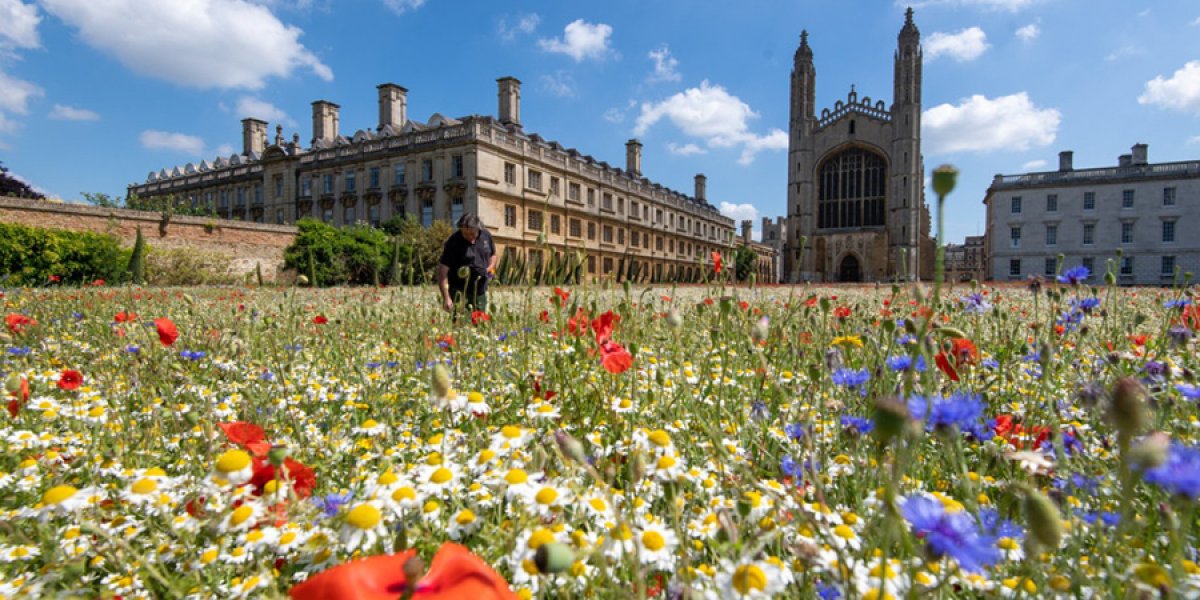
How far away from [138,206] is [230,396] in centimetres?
4770

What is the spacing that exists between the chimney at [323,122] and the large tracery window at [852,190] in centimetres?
3948

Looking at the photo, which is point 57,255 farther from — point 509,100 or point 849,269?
point 849,269

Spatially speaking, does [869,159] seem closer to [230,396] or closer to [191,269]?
[191,269]

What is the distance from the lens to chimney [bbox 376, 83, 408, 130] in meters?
38.2

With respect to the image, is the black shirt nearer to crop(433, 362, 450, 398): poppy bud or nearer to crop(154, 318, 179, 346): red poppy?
crop(154, 318, 179, 346): red poppy

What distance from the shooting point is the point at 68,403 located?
1.68 m

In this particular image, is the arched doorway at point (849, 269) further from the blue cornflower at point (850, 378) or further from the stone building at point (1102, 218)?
the blue cornflower at point (850, 378)

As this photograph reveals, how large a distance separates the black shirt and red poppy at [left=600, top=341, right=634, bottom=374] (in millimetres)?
3248

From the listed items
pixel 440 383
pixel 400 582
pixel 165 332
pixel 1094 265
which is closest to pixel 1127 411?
pixel 400 582

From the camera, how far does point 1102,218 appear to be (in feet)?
125

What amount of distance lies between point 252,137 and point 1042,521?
59291 mm

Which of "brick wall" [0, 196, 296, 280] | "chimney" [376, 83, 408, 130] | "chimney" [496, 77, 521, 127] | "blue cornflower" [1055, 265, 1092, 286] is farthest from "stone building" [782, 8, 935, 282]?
"blue cornflower" [1055, 265, 1092, 286]

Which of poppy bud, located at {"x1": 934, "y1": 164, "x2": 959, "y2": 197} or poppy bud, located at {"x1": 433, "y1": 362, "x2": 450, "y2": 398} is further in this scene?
poppy bud, located at {"x1": 433, "y1": 362, "x2": 450, "y2": 398}

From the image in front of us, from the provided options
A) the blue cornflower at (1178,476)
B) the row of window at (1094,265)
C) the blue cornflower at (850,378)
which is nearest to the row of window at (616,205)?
the blue cornflower at (850,378)
